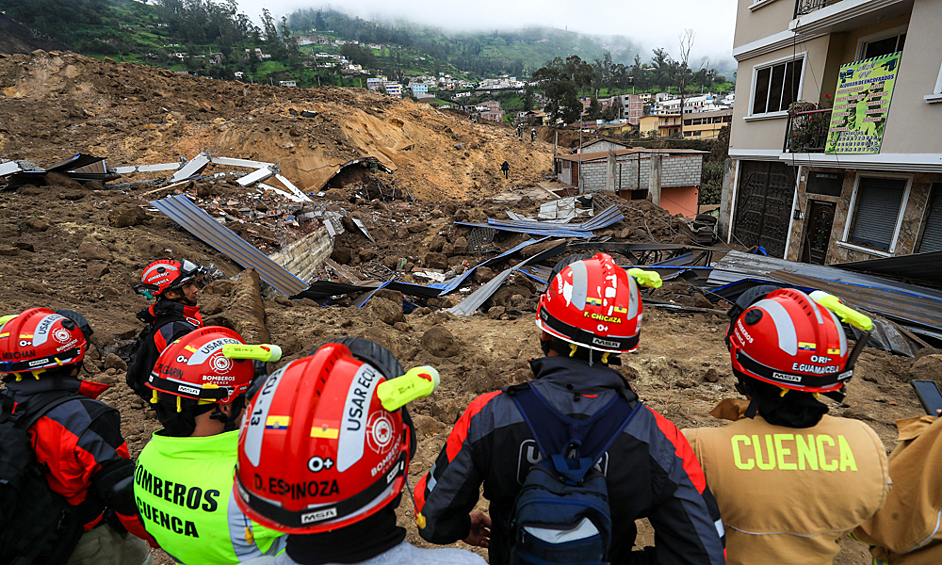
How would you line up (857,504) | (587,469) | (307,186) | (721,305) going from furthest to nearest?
(307,186) → (721,305) → (857,504) → (587,469)

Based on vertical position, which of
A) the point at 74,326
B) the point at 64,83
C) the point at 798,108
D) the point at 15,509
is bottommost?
the point at 15,509

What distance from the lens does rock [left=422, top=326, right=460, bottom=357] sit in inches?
239

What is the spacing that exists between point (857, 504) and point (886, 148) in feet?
31.0

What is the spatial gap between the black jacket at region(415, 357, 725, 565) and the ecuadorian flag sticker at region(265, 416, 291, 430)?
625 millimetres

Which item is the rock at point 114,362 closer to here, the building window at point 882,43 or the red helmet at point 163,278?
the red helmet at point 163,278

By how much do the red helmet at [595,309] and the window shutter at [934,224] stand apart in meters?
9.47

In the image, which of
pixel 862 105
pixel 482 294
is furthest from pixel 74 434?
pixel 862 105

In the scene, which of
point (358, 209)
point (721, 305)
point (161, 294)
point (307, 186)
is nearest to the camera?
point (161, 294)

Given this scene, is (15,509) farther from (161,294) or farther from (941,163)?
(941,163)

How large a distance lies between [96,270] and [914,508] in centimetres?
843

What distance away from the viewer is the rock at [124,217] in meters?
7.51

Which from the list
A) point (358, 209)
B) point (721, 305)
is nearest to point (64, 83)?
point (358, 209)

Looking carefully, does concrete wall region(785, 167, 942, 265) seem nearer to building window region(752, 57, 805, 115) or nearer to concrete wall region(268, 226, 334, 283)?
building window region(752, 57, 805, 115)

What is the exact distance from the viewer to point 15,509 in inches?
70.6
